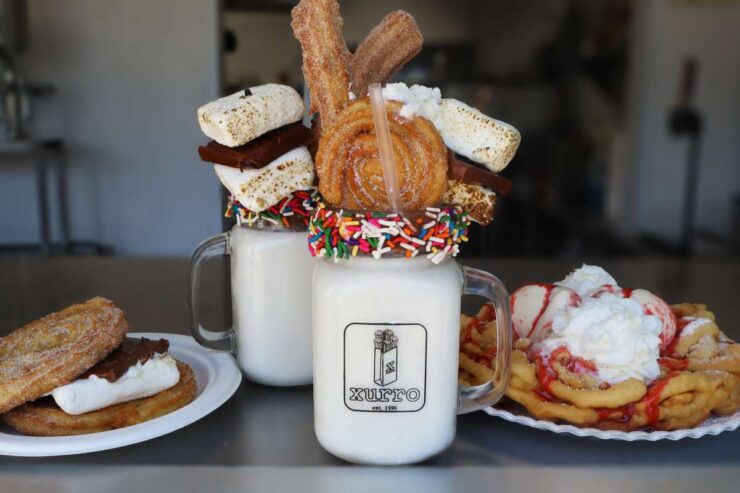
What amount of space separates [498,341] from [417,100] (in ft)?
0.86

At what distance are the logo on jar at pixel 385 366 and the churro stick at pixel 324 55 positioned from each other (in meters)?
0.24

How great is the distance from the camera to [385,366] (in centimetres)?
67

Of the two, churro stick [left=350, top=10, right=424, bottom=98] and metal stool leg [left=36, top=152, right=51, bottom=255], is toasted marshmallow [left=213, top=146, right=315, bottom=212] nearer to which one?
churro stick [left=350, top=10, right=424, bottom=98]

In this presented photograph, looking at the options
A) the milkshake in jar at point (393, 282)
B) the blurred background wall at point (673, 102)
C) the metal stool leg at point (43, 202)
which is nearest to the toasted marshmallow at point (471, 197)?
the milkshake in jar at point (393, 282)

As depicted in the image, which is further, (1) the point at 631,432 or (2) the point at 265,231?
(2) the point at 265,231

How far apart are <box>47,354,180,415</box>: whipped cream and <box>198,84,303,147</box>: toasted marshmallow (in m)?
0.26

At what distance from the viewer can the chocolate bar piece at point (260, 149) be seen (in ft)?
2.45

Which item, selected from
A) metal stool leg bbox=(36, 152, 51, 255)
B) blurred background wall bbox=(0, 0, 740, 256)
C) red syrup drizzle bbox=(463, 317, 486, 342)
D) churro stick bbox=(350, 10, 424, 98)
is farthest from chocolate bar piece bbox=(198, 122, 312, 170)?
metal stool leg bbox=(36, 152, 51, 255)

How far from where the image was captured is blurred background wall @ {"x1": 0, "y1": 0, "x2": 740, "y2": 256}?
13.9 ft

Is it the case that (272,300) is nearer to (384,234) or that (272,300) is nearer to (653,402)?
(384,234)

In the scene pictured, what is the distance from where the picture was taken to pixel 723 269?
1.68 m

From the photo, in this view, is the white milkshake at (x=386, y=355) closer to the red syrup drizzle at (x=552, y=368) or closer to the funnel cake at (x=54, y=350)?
the red syrup drizzle at (x=552, y=368)

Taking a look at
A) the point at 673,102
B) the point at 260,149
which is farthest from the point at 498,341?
the point at 673,102

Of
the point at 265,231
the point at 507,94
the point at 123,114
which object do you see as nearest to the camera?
the point at 265,231
